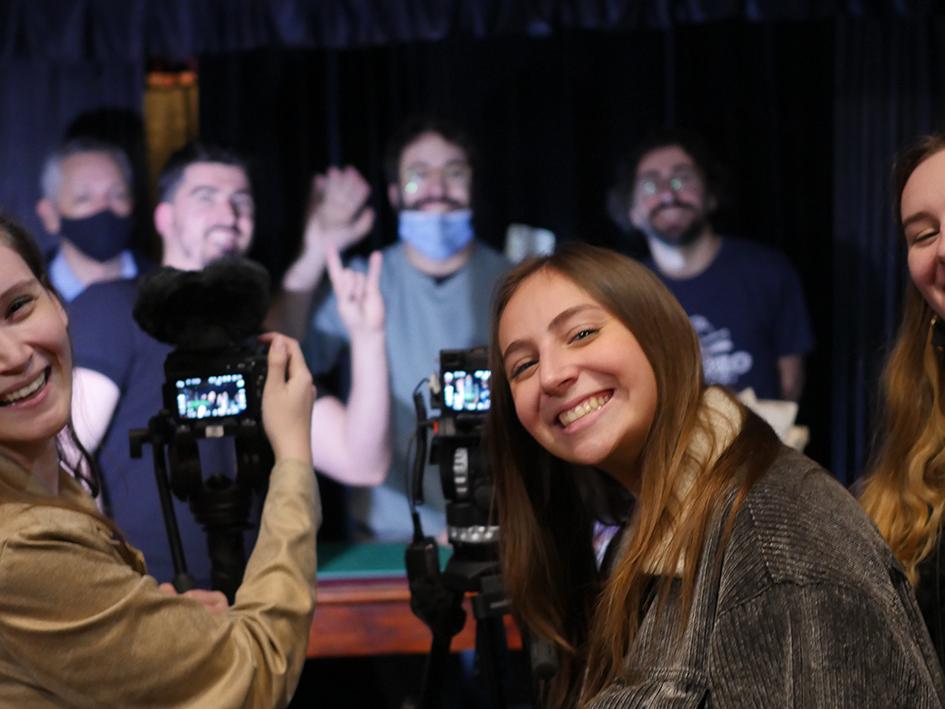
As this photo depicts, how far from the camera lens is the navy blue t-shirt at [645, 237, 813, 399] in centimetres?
387

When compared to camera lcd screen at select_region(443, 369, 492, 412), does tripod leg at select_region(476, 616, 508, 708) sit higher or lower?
lower

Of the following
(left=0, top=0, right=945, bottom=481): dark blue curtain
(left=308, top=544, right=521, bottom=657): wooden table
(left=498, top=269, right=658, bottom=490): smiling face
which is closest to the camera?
(left=498, top=269, right=658, bottom=490): smiling face

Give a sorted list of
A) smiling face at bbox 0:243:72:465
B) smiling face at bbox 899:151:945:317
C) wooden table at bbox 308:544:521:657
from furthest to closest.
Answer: wooden table at bbox 308:544:521:657 → smiling face at bbox 899:151:945:317 → smiling face at bbox 0:243:72:465

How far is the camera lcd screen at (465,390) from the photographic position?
204 centimetres

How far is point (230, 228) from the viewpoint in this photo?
Answer: 3.86 m

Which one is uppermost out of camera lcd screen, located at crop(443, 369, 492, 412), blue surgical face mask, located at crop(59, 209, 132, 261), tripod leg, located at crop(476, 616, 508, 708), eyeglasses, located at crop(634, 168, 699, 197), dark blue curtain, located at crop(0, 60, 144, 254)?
dark blue curtain, located at crop(0, 60, 144, 254)

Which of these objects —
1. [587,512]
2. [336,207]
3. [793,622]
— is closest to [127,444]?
[336,207]

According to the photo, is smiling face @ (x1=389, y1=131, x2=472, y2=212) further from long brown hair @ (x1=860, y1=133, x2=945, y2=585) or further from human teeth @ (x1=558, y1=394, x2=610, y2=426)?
human teeth @ (x1=558, y1=394, x2=610, y2=426)

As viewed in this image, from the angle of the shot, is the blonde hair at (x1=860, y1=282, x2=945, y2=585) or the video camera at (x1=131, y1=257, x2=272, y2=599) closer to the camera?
the blonde hair at (x1=860, y1=282, x2=945, y2=585)

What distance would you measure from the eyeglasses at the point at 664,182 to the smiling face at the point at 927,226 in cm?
229

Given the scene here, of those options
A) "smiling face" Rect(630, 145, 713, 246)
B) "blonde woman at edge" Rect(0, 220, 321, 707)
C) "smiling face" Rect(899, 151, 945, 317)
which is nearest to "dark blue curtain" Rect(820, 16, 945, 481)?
"smiling face" Rect(630, 145, 713, 246)

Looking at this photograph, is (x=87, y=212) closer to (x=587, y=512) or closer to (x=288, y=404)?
(x=288, y=404)

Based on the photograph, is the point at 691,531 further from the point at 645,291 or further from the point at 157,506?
the point at 157,506

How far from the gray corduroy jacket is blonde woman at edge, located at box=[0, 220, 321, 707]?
453 mm
